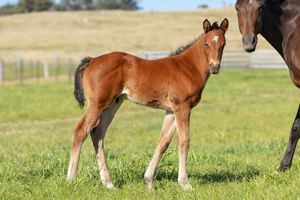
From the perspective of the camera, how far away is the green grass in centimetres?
475

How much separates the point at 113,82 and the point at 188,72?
2.98 feet

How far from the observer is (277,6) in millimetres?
5754

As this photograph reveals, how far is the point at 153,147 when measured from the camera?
7.11 m

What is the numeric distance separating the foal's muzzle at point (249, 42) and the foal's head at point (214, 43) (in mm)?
252

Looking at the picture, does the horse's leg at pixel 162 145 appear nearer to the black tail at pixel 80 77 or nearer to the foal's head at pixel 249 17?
the black tail at pixel 80 77

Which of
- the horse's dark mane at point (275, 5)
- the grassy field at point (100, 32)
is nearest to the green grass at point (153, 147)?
the horse's dark mane at point (275, 5)

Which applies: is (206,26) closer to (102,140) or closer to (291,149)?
(102,140)

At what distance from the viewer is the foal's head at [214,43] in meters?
4.75

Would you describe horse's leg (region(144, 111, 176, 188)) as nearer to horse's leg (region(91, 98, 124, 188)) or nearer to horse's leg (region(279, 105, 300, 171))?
horse's leg (region(91, 98, 124, 188))

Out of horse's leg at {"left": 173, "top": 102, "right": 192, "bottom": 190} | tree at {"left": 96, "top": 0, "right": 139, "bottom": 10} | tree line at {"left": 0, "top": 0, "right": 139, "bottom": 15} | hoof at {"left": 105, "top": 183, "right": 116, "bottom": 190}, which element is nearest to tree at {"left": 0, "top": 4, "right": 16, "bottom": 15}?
tree line at {"left": 0, "top": 0, "right": 139, "bottom": 15}

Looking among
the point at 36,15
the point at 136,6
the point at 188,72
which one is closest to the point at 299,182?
the point at 188,72

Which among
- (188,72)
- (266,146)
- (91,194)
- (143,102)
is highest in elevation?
(188,72)

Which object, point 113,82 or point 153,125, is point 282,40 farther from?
point 153,125

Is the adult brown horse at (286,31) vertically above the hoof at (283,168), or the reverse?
the adult brown horse at (286,31)
